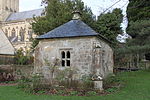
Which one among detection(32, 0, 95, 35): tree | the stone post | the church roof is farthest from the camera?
the church roof

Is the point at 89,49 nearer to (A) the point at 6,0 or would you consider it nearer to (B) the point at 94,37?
(B) the point at 94,37

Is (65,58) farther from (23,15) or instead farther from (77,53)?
(23,15)

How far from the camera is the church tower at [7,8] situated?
66994 millimetres

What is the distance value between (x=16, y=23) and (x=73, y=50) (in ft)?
168

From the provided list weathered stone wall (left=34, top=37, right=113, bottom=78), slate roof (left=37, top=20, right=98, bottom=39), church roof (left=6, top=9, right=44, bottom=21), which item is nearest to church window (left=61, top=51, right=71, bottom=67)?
weathered stone wall (left=34, top=37, right=113, bottom=78)

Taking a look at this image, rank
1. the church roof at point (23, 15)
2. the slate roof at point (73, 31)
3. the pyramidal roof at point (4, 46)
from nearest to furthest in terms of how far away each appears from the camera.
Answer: the slate roof at point (73, 31) → the pyramidal roof at point (4, 46) → the church roof at point (23, 15)

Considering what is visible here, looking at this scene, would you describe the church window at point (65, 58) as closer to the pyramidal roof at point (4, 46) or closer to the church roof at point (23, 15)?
the pyramidal roof at point (4, 46)

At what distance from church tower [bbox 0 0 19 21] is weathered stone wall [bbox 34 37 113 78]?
2243 inches

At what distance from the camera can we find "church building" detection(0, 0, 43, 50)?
54609mm

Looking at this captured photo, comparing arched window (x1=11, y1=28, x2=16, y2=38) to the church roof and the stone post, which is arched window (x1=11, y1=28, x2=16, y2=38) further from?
the stone post

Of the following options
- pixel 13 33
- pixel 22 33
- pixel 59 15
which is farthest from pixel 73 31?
pixel 13 33

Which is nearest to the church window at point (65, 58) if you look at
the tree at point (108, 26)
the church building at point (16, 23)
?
the tree at point (108, 26)

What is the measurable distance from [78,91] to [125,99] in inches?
107

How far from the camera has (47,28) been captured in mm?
25453
